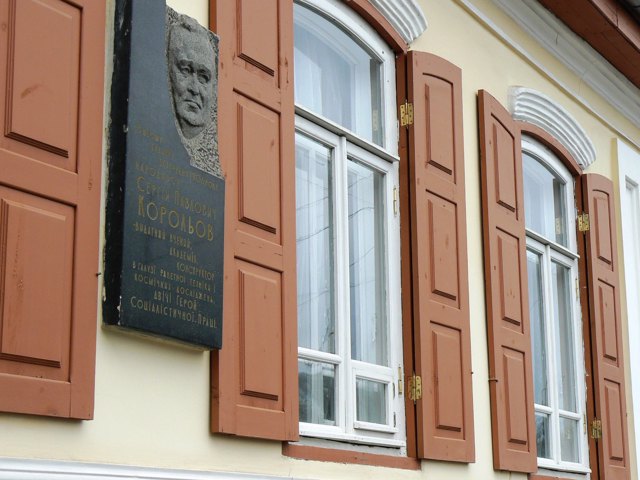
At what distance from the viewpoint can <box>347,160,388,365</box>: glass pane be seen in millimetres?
6137

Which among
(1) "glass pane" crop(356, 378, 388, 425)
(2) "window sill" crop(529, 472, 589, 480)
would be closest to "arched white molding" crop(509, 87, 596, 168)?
(2) "window sill" crop(529, 472, 589, 480)

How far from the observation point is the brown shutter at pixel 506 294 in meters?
6.98

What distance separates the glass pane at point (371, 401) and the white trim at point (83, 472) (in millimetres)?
1290

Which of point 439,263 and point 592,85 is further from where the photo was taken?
point 592,85

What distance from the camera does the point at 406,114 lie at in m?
6.57

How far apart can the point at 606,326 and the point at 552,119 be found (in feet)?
4.40

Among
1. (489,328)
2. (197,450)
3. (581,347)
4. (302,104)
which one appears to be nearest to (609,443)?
Answer: (581,347)

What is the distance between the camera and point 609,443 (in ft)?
27.1

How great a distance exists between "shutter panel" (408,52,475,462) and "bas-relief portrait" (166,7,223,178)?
1.72 metres

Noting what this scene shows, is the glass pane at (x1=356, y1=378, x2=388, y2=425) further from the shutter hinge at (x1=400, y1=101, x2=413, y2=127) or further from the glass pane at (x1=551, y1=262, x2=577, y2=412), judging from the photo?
the glass pane at (x1=551, y1=262, x2=577, y2=412)

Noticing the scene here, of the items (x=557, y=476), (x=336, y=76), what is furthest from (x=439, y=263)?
(x=557, y=476)

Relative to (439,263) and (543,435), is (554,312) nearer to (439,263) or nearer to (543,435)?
(543,435)

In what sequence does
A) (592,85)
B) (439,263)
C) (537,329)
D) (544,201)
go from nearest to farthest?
(439,263) < (537,329) < (544,201) < (592,85)

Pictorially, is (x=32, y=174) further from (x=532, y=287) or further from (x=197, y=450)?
(x=532, y=287)
